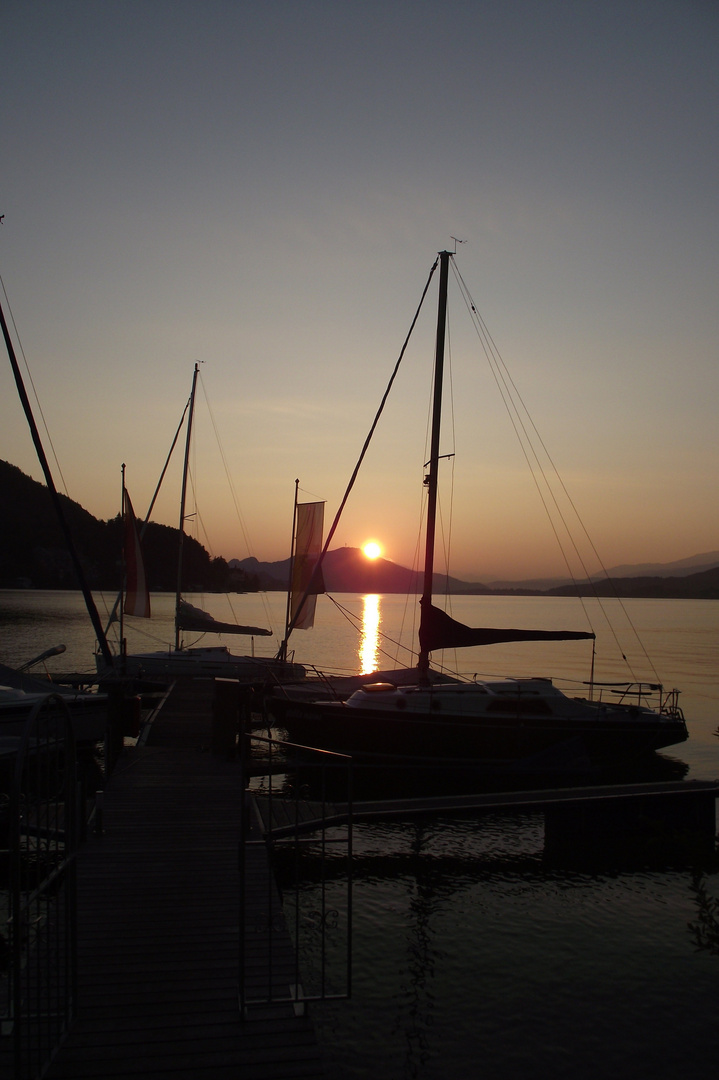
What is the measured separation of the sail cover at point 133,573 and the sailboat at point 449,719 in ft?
49.5

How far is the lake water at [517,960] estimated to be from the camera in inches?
346

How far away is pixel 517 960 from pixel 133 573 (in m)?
28.6

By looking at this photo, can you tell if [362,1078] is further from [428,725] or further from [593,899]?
[428,725]

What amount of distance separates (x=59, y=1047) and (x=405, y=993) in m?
5.22

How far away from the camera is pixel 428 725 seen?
2195 cm

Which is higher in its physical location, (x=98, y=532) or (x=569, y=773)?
(x=98, y=532)

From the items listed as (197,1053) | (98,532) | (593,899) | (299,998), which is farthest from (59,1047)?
(98,532)

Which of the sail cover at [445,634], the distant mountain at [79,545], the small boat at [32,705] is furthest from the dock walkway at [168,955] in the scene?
the distant mountain at [79,545]

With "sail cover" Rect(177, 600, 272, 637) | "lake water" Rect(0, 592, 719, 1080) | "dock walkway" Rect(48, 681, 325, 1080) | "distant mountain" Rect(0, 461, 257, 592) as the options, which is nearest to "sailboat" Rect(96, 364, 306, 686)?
"sail cover" Rect(177, 600, 272, 637)

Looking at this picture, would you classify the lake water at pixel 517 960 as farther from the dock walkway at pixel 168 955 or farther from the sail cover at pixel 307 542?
the sail cover at pixel 307 542

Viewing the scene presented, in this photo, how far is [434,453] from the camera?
23.2 m

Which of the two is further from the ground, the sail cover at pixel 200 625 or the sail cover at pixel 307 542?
the sail cover at pixel 307 542

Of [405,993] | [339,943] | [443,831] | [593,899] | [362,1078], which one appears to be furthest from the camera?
[443,831]

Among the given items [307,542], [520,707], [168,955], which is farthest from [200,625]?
[168,955]
